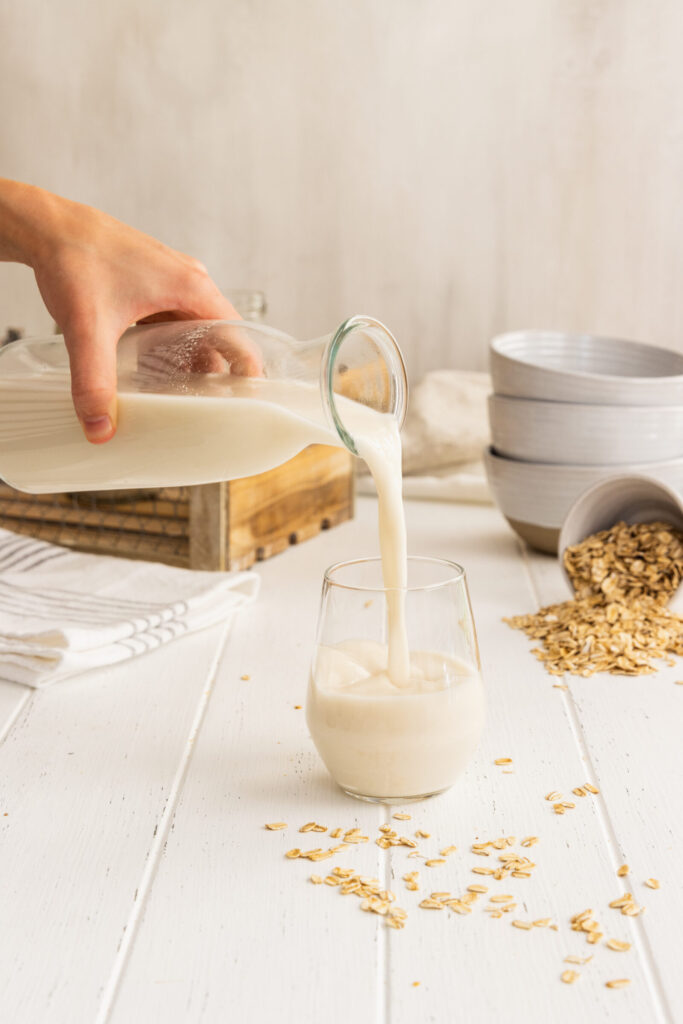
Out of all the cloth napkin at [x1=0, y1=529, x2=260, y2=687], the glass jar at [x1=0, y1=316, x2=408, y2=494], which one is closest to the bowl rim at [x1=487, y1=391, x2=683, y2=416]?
the cloth napkin at [x1=0, y1=529, x2=260, y2=687]

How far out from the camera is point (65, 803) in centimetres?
86

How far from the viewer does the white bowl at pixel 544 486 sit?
153cm

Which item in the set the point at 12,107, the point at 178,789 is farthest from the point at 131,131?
the point at 178,789

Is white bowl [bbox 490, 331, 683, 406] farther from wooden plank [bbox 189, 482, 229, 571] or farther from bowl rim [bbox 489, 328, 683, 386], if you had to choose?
wooden plank [bbox 189, 482, 229, 571]

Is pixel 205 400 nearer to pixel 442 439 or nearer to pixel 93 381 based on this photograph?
pixel 93 381

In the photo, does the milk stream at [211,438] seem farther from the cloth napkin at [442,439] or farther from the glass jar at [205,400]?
the cloth napkin at [442,439]

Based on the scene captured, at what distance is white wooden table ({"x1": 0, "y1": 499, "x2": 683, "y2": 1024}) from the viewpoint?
625mm

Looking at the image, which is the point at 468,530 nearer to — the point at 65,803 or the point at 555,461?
the point at 555,461

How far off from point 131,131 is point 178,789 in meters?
2.13

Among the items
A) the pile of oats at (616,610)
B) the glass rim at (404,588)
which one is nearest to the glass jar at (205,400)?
the glass rim at (404,588)

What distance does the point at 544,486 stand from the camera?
1.55m

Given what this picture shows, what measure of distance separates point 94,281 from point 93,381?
0.11 metres

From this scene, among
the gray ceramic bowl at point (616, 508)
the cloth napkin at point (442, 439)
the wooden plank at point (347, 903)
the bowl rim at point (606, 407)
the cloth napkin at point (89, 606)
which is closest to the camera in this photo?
the wooden plank at point (347, 903)

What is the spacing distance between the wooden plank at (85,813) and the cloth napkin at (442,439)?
0.92 meters
